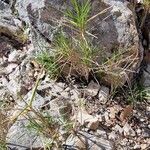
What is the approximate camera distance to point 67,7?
8.21 ft

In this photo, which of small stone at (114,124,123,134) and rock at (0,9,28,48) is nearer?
small stone at (114,124,123,134)

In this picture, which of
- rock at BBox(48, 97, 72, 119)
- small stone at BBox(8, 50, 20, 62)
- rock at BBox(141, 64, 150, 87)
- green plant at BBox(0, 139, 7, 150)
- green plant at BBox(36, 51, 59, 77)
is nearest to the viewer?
green plant at BBox(0, 139, 7, 150)

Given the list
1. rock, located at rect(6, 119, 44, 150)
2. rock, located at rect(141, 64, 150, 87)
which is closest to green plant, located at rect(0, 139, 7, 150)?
rock, located at rect(6, 119, 44, 150)

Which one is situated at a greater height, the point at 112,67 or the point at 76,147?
the point at 112,67

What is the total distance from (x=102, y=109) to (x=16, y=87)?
0.58 m

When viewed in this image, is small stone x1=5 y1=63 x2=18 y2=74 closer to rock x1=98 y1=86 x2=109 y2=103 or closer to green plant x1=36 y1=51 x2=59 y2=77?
green plant x1=36 y1=51 x2=59 y2=77

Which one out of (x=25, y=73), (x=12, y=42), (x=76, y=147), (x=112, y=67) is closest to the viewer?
(x=76, y=147)

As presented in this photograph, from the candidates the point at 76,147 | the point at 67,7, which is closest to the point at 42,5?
the point at 67,7

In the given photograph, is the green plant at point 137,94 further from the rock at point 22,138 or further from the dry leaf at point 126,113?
the rock at point 22,138

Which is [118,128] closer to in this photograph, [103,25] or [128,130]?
[128,130]

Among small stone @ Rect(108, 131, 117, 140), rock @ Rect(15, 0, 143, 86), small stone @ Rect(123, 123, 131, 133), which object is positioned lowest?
small stone @ Rect(108, 131, 117, 140)

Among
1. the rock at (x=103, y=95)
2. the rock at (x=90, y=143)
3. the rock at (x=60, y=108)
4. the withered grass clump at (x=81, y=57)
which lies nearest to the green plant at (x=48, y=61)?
the withered grass clump at (x=81, y=57)

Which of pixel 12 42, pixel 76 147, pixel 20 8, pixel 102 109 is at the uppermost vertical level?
pixel 20 8

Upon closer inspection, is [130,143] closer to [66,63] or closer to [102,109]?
[102,109]
